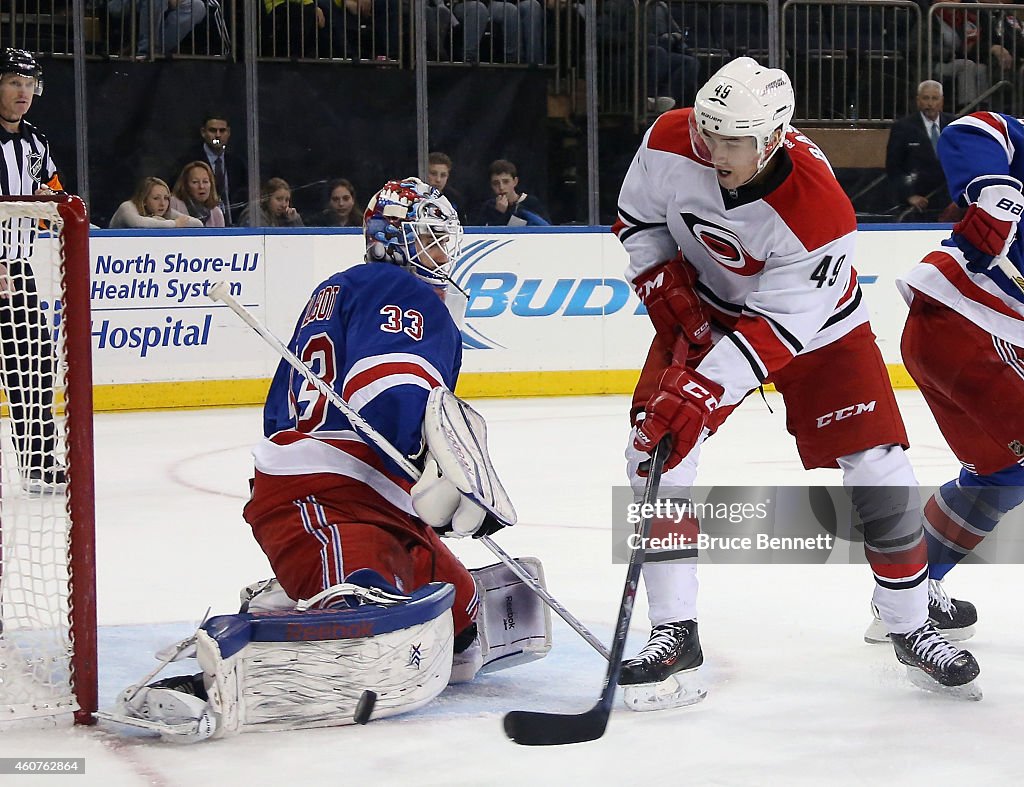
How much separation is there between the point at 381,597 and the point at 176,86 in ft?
16.6

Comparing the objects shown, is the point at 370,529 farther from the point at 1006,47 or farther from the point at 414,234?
the point at 1006,47

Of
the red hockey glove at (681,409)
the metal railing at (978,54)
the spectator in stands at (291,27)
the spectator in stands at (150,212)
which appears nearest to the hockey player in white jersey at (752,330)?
the red hockey glove at (681,409)

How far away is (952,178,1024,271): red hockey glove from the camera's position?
2.63m

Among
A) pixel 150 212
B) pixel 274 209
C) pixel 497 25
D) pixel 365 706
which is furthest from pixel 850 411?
pixel 497 25

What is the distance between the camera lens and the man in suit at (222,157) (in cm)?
670

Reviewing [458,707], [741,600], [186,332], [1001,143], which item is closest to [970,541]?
[741,600]

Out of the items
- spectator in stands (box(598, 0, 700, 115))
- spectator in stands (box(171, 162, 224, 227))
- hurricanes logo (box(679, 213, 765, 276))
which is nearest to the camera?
hurricanes logo (box(679, 213, 765, 276))

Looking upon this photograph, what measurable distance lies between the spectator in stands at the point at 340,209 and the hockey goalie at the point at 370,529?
446 centimetres

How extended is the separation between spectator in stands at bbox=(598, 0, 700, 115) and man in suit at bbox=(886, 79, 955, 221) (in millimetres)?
1023

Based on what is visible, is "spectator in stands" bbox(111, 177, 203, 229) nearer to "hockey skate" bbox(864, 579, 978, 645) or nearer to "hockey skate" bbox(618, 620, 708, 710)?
"hockey skate" bbox(864, 579, 978, 645)

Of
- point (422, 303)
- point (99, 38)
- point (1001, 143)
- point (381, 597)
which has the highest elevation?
point (99, 38)

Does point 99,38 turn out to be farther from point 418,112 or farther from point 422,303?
point 422,303

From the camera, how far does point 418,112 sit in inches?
278

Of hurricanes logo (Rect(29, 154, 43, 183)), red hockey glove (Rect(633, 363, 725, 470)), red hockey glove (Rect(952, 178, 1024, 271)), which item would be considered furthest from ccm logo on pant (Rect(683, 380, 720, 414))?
hurricanes logo (Rect(29, 154, 43, 183))
